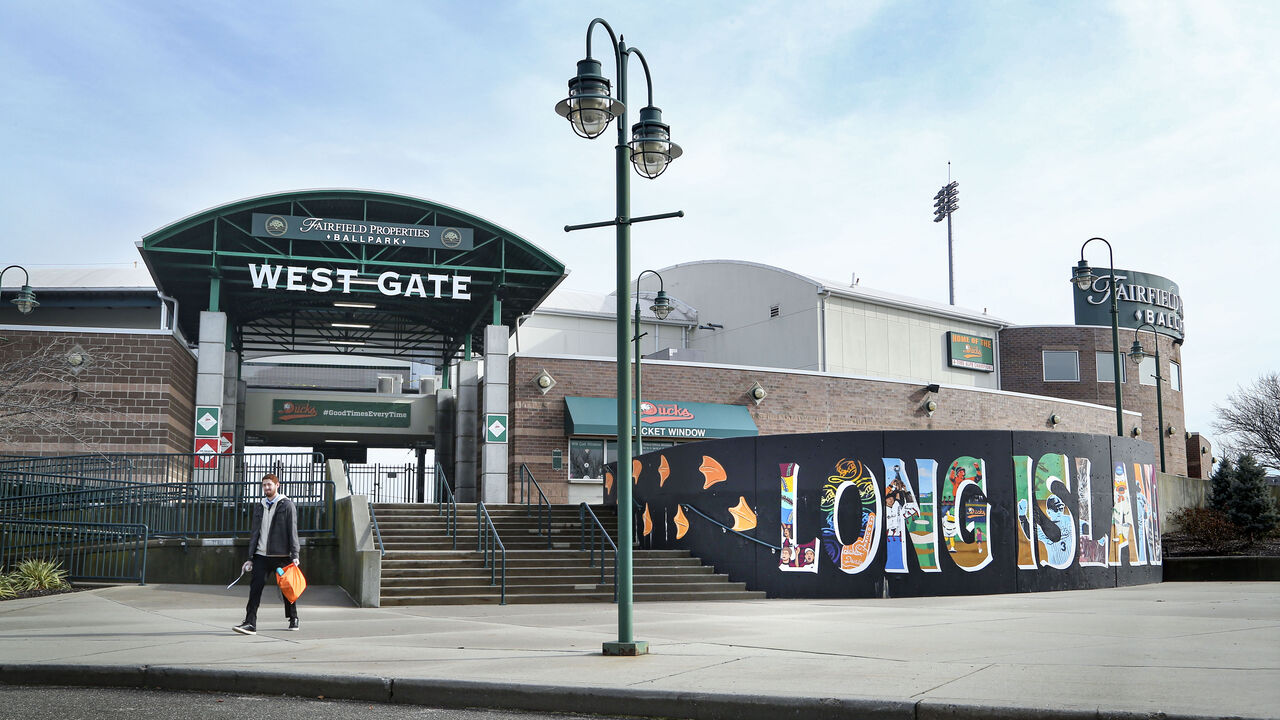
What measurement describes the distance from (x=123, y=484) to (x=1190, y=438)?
156ft

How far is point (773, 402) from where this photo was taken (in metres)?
33.2

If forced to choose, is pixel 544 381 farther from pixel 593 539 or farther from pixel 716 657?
pixel 716 657

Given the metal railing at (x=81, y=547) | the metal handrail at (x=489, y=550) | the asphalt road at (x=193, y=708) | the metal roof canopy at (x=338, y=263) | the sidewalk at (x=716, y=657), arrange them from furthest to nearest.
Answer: the metal roof canopy at (x=338, y=263), the metal railing at (x=81, y=547), the metal handrail at (x=489, y=550), the asphalt road at (x=193, y=708), the sidewalk at (x=716, y=657)

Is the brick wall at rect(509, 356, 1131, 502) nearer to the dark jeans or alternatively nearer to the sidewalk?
the sidewalk

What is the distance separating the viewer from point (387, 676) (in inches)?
326

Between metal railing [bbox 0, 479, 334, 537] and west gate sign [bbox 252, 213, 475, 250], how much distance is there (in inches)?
422

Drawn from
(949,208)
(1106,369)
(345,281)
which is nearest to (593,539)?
(345,281)

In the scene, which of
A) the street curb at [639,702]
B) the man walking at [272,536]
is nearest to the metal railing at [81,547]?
the man walking at [272,536]

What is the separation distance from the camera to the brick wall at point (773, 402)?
1199 inches

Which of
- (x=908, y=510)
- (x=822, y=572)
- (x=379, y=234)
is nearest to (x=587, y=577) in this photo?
(x=822, y=572)

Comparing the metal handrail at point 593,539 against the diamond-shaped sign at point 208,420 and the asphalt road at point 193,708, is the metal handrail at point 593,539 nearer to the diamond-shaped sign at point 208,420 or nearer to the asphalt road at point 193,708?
the asphalt road at point 193,708

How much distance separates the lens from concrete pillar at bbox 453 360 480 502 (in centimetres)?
3322

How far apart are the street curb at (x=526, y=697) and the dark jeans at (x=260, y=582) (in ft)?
9.81

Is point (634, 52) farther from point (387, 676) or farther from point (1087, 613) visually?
point (1087, 613)
